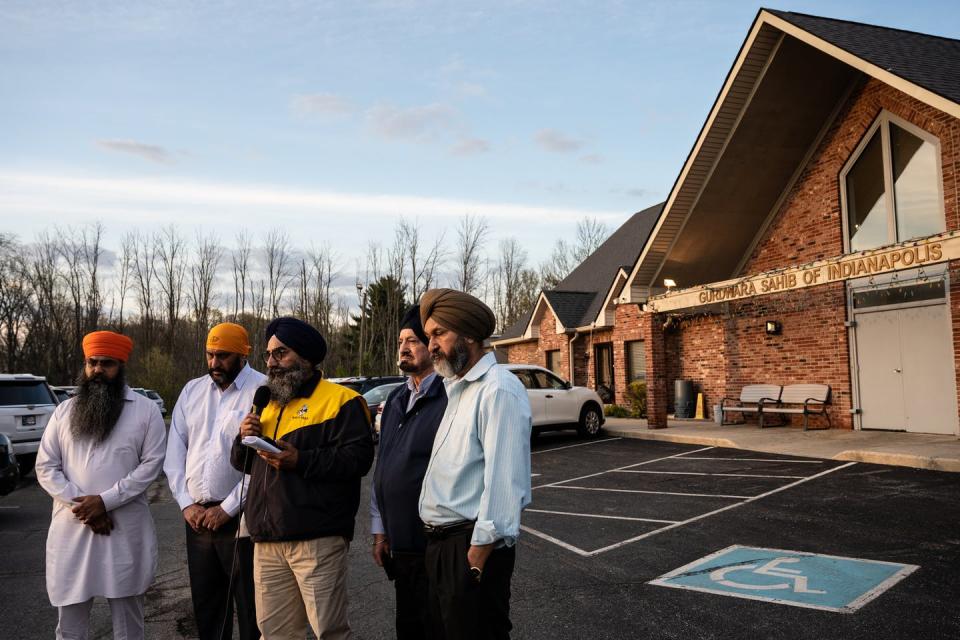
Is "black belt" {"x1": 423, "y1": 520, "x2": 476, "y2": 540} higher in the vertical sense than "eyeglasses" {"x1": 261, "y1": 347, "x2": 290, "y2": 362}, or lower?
lower

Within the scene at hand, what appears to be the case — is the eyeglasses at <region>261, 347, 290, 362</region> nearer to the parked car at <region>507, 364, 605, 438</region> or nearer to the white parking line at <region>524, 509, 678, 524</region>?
the white parking line at <region>524, 509, 678, 524</region>

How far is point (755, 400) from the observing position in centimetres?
1627

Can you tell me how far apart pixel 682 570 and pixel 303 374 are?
12.9 feet

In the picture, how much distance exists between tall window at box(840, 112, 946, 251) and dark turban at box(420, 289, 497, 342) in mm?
12447

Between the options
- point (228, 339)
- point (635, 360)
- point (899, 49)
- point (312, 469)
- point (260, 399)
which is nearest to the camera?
point (312, 469)

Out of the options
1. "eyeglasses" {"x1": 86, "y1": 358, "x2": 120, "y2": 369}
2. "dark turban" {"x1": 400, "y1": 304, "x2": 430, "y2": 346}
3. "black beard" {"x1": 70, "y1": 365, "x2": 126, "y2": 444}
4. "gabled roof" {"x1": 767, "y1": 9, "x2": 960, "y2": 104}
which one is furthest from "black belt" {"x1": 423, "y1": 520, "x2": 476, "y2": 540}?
"gabled roof" {"x1": 767, "y1": 9, "x2": 960, "y2": 104}

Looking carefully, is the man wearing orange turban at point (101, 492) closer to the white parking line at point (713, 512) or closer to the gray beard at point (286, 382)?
the gray beard at point (286, 382)

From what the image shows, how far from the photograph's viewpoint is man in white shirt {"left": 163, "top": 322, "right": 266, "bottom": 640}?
377 centimetres

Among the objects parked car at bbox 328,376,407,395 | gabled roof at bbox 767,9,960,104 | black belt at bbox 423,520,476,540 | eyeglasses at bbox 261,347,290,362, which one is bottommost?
black belt at bbox 423,520,476,540

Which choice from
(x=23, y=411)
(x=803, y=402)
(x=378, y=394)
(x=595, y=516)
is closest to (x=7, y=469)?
(x=23, y=411)

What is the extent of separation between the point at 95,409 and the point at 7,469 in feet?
21.6

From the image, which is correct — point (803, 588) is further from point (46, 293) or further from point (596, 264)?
point (46, 293)

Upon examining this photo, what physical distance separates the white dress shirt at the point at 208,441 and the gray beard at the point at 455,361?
1404 millimetres

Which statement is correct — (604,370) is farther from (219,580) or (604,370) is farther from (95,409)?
(95,409)
